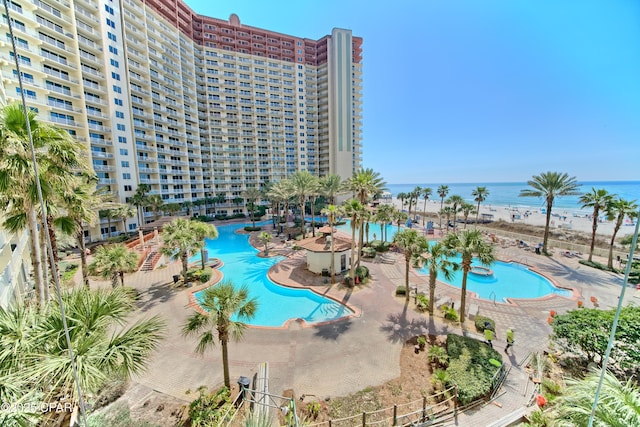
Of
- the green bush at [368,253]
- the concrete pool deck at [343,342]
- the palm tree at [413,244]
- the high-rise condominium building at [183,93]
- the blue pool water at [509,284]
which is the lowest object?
the blue pool water at [509,284]

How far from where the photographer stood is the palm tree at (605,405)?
523 cm

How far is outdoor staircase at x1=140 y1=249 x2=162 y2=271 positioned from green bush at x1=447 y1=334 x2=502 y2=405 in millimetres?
28434

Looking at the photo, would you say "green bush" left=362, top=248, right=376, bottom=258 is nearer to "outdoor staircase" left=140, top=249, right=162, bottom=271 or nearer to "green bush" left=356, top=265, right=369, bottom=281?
"green bush" left=356, top=265, right=369, bottom=281

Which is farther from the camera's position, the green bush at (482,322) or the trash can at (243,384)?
the green bush at (482,322)

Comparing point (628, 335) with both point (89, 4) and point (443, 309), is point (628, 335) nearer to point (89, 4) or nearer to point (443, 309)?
point (443, 309)

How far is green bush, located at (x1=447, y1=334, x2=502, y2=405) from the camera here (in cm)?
1037

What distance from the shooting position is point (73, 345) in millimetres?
5793

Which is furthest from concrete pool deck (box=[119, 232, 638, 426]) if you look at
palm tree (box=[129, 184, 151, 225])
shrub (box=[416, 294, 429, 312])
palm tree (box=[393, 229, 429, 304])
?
palm tree (box=[129, 184, 151, 225])

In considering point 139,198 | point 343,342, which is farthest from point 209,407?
point 139,198

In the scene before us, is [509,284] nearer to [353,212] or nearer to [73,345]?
[353,212]

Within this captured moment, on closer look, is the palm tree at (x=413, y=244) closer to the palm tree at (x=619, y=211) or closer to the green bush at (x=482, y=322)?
the green bush at (x=482, y=322)

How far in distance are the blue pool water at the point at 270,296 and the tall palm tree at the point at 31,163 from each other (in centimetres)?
908

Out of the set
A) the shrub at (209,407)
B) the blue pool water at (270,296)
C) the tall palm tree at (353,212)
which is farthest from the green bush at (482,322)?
the shrub at (209,407)

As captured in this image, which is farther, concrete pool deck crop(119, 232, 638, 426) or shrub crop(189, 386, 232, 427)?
concrete pool deck crop(119, 232, 638, 426)
